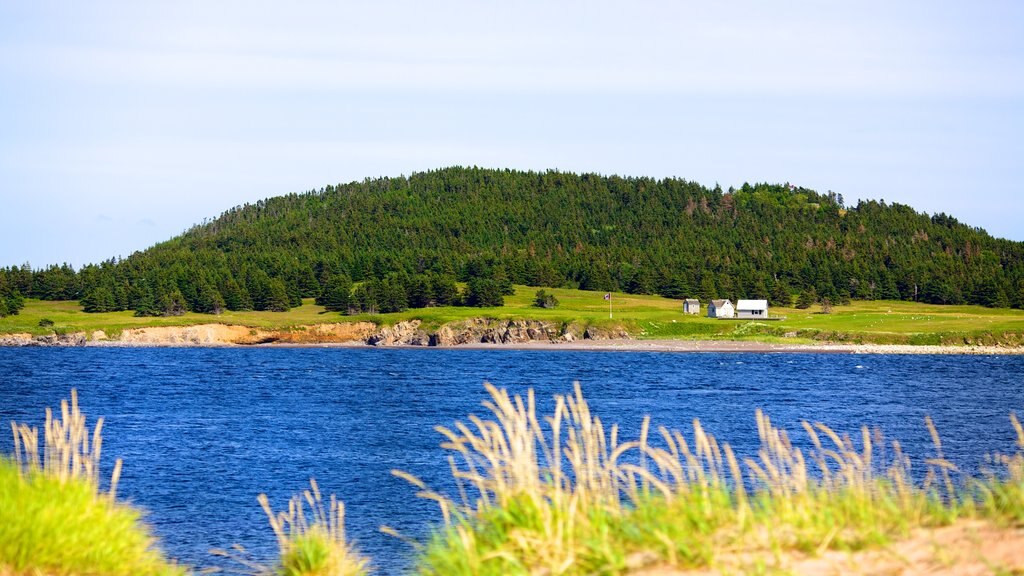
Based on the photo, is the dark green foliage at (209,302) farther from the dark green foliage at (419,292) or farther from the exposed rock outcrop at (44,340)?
the dark green foliage at (419,292)

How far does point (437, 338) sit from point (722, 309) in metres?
41.5

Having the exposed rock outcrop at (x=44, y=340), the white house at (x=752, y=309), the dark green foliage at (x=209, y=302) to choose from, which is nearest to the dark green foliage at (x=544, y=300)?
the white house at (x=752, y=309)

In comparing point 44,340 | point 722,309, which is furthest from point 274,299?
point 722,309

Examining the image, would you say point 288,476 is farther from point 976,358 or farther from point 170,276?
point 170,276

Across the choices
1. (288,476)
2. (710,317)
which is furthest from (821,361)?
(288,476)

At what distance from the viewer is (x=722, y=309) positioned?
501 ft

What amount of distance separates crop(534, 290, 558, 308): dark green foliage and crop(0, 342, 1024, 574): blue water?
140 feet

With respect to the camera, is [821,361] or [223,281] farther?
[223,281]

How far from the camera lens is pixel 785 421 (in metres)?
48.3

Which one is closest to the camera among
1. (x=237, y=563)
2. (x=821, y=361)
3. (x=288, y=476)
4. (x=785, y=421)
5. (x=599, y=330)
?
(x=237, y=563)

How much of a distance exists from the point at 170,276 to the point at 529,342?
218ft

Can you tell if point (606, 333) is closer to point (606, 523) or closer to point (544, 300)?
point (544, 300)

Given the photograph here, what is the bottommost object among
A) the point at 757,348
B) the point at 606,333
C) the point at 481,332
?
the point at 757,348

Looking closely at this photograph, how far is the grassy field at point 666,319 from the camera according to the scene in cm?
12506
